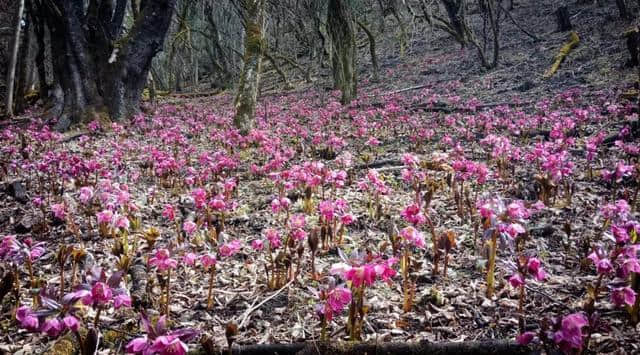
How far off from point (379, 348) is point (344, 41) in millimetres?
12686

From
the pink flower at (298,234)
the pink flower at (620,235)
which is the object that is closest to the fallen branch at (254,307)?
the pink flower at (298,234)

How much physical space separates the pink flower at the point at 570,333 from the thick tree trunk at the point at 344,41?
488 inches

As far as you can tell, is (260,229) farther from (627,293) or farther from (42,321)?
(627,293)

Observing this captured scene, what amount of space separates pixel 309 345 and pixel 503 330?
124cm

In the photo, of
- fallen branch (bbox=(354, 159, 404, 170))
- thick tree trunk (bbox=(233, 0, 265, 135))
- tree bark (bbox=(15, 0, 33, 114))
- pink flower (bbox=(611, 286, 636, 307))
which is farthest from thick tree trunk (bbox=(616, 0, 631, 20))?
tree bark (bbox=(15, 0, 33, 114))

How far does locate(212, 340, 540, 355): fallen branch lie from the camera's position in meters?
2.13

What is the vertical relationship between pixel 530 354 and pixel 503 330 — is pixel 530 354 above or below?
above

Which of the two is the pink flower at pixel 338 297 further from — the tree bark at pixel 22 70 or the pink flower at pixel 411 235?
the tree bark at pixel 22 70

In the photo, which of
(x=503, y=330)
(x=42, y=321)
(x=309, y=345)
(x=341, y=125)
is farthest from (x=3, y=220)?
(x=341, y=125)

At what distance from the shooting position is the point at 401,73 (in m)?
18.6

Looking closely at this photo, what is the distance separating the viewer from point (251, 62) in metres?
9.59

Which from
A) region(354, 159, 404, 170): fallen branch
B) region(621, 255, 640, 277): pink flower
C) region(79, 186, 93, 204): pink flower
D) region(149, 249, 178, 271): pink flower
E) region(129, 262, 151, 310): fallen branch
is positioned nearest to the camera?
region(621, 255, 640, 277): pink flower

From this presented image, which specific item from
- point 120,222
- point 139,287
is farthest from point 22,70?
point 139,287

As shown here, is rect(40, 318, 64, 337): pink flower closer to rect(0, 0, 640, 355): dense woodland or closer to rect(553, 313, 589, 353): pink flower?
rect(0, 0, 640, 355): dense woodland
